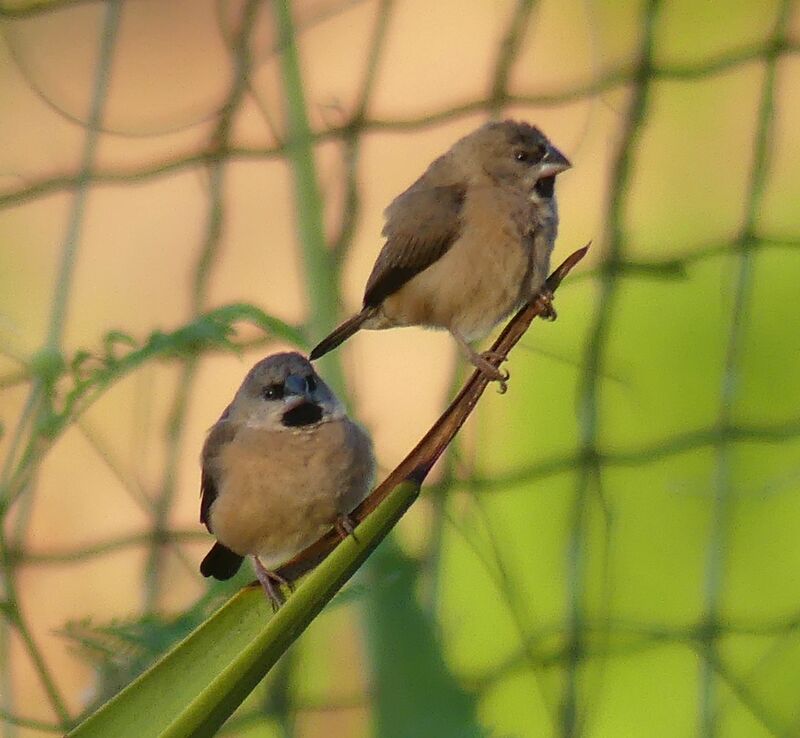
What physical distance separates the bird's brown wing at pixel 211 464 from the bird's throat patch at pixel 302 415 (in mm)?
74

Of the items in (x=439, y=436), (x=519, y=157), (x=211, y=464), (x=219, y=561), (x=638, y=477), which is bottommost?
(x=638, y=477)

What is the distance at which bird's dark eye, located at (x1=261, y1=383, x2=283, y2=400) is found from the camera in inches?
50.1

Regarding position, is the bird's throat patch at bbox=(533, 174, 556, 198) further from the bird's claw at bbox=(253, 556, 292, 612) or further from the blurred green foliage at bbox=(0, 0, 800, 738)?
the blurred green foliage at bbox=(0, 0, 800, 738)

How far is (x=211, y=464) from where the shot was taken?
1.32 metres

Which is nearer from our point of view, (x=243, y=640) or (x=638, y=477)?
(x=243, y=640)

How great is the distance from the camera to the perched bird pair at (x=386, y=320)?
1229 mm

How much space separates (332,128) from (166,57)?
0.28 metres

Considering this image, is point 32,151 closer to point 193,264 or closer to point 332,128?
point 193,264

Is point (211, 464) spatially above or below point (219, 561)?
A: above

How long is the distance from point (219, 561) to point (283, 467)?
0.53 ft

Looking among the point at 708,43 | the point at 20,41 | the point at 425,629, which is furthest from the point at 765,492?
the point at 20,41

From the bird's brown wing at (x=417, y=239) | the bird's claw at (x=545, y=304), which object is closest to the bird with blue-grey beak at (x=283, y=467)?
the bird's brown wing at (x=417, y=239)

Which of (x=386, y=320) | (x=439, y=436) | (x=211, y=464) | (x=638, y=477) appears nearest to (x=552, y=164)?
(x=386, y=320)

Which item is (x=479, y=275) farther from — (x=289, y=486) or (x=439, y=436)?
(x=439, y=436)
